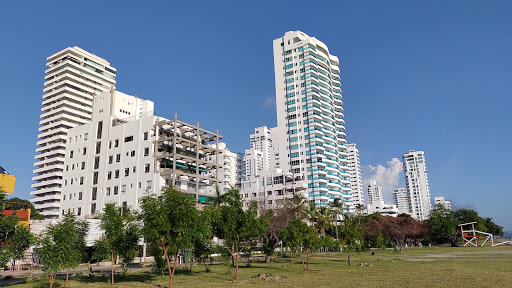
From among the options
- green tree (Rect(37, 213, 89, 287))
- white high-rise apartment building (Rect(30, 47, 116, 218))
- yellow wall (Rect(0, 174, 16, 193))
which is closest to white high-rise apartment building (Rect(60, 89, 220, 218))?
yellow wall (Rect(0, 174, 16, 193))

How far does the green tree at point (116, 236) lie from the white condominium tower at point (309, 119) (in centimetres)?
9355

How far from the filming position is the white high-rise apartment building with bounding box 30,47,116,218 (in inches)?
5187

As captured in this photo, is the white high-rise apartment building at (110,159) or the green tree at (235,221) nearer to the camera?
the green tree at (235,221)

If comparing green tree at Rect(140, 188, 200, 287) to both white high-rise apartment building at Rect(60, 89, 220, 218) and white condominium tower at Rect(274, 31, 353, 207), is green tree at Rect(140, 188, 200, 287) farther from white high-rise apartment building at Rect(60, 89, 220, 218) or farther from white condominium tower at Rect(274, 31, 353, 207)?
white condominium tower at Rect(274, 31, 353, 207)

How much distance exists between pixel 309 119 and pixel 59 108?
95638mm

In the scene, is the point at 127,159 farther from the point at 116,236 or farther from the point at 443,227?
the point at 443,227

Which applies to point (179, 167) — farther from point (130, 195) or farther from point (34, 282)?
point (34, 282)

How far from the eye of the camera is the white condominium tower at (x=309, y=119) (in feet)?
409

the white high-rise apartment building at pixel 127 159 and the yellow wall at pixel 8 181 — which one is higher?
the white high-rise apartment building at pixel 127 159

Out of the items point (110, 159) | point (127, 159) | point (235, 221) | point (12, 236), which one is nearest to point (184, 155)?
point (127, 159)

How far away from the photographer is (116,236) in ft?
94.3

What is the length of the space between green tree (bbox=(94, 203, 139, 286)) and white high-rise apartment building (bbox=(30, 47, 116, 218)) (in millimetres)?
110490

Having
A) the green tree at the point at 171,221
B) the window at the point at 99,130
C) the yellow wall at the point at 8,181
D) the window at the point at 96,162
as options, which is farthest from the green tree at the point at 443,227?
the yellow wall at the point at 8,181

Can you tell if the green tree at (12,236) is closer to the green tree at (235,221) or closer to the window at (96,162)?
the green tree at (235,221)
